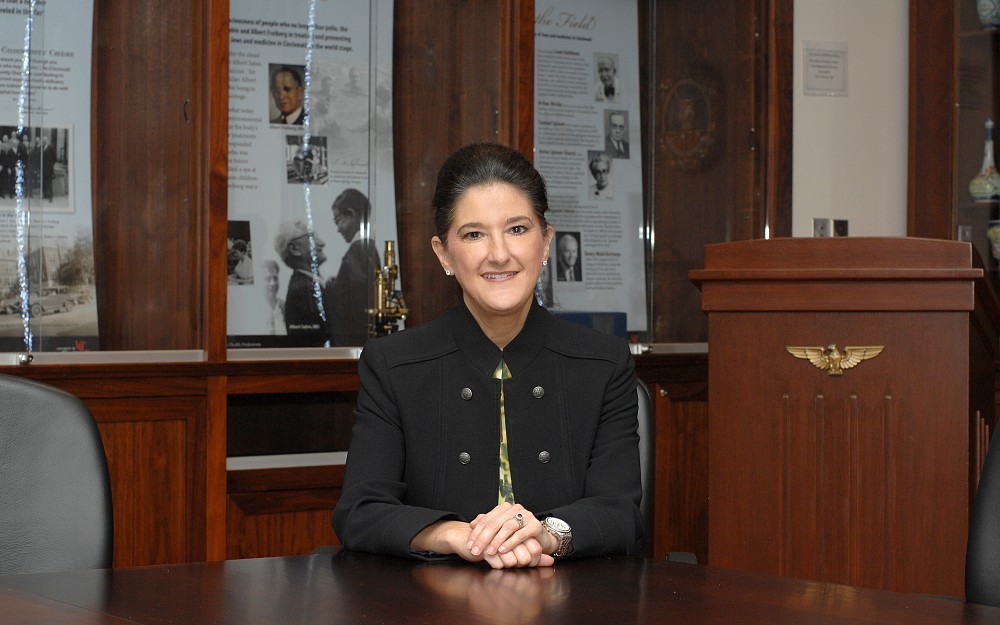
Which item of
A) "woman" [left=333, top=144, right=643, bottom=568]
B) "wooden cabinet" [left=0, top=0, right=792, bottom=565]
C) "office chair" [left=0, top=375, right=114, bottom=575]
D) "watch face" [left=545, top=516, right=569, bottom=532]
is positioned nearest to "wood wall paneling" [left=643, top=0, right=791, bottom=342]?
"wooden cabinet" [left=0, top=0, right=792, bottom=565]

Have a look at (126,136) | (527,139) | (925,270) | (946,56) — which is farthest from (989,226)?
(126,136)

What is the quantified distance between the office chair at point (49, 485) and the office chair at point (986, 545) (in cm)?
117

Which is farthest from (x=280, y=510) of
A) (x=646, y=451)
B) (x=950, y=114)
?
(x=950, y=114)

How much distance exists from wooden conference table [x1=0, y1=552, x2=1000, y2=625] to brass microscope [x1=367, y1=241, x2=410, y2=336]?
238cm

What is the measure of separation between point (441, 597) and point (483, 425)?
59 cm

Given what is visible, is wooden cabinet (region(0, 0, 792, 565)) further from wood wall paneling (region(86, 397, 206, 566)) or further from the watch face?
the watch face

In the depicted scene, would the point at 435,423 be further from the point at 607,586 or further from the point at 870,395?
the point at 870,395

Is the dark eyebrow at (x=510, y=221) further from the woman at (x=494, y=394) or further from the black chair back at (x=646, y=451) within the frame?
the black chair back at (x=646, y=451)

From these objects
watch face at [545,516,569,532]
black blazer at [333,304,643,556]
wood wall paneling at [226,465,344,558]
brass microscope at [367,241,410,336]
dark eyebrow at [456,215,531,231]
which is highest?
dark eyebrow at [456,215,531,231]

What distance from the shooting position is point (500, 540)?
149 centimetres

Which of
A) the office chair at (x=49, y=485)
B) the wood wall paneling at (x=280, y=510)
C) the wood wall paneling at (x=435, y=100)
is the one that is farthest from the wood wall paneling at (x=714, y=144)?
the office chair at (x=49, y=485)

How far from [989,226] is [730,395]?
2315 mm

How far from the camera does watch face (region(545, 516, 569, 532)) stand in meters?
1.61

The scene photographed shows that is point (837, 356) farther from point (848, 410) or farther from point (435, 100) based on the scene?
point (435, 100)
